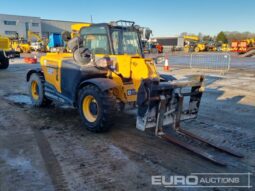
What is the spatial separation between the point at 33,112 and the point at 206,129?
4301 mm

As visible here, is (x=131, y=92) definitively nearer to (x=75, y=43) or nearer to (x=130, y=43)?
(x=130, y=43)

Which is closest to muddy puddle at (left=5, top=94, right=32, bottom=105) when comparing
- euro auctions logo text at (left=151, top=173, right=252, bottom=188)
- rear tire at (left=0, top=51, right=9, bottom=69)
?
euro auctions logo text at (left=151, top=173, right=252, bottom=188)

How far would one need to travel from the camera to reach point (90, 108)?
5164 millimetres

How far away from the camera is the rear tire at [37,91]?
268 inches

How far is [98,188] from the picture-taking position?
323cm

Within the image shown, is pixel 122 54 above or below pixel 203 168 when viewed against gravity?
above

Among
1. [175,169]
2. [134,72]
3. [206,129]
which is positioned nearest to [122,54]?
[134,72]

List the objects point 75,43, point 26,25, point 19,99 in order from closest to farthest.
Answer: point 75,43, point 19,99, point 26,25

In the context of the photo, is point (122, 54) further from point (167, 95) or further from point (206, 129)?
point (206, 129)

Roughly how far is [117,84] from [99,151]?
1407 mm

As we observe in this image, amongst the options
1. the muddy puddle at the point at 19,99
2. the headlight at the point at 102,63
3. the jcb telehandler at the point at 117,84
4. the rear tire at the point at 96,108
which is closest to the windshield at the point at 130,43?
the jcb telehandler at the point at 117,84

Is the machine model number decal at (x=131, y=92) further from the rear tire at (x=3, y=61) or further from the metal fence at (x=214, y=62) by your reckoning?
the rear tire at (x=3, y=61)

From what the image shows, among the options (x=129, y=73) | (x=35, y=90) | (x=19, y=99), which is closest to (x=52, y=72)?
(x=35, y=90)

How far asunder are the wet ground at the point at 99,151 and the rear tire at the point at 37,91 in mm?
257
